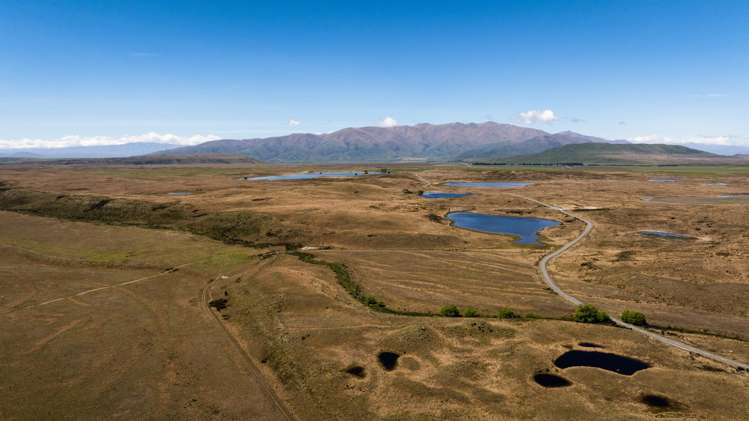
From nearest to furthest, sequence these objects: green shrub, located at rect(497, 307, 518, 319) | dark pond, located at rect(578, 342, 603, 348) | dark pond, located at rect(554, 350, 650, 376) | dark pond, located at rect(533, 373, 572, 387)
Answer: dark pond, located at rect(533, 373, 572, 387) < dark pond, located at rect(554, 350, 650, 376) < dark pond, located at rect(578, 342, 603, 348) < green shrub, located at rect(497, 307, 518, 319)

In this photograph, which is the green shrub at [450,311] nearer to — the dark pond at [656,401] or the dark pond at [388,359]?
the dark pond at [388,359]

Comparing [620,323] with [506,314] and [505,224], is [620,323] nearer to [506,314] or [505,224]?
[506,314]

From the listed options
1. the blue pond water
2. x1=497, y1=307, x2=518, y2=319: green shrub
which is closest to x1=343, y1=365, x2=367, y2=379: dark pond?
x1=497, y1=307, x2=518, y2=319: green shrub

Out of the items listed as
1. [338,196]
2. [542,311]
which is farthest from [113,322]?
[338,196]

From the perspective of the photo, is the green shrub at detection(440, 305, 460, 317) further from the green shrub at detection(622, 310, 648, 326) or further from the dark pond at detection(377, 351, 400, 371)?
the green shrub at detection(622, 310, 648, 326)

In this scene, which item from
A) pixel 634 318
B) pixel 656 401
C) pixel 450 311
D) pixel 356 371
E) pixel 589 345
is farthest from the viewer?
pixel 450 311

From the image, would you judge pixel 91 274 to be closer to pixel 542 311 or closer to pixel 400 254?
pixel 400 254

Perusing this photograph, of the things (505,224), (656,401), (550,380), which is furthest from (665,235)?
(550,380)
